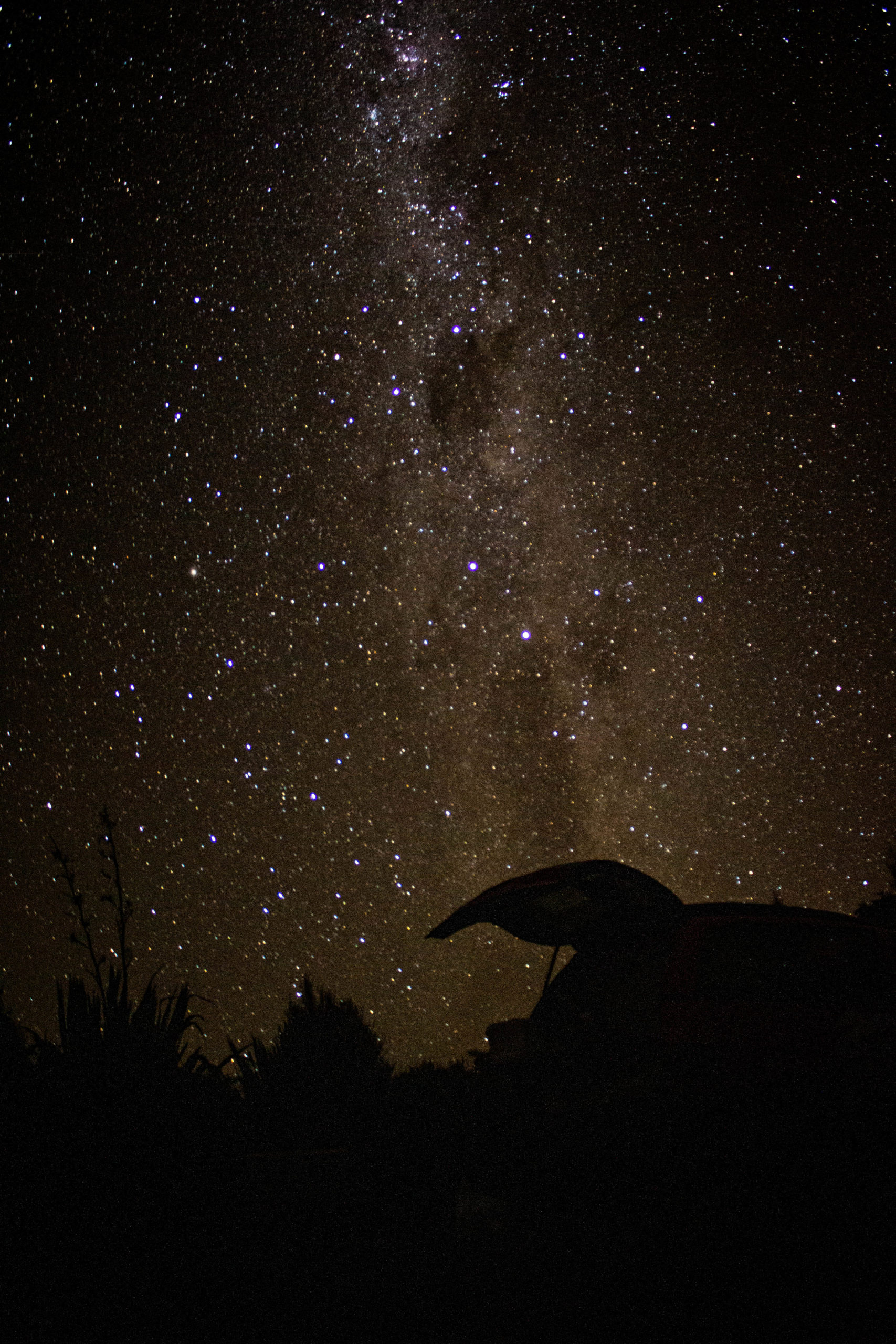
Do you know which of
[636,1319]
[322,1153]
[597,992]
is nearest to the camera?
[636,1319]

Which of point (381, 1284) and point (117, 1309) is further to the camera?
point (381, 1284)

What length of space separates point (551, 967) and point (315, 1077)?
7.28ft

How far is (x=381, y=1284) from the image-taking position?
2566mm

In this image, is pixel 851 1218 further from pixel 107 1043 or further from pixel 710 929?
pixel 107 1043

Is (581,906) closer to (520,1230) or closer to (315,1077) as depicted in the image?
(520,1230)

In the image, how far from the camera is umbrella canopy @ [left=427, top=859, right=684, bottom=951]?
4.33m

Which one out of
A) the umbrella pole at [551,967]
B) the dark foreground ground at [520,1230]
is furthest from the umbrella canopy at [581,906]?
the dark foreground ground at [520,1230]

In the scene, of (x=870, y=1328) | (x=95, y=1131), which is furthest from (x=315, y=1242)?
(x=870, y=1328)

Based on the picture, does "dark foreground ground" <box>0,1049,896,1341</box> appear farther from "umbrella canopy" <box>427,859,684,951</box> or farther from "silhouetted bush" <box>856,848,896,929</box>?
"silhouetted bush" <box>856,848,896,929</box>

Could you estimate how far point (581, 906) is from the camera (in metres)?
4.59

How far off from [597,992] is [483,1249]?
6.70ft

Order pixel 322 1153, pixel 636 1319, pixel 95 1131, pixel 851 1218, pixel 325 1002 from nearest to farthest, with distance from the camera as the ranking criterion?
pixel 636 1319
pixel 851 1218
pixel 95 1131
pixel 322 1153
pixel 325 1002

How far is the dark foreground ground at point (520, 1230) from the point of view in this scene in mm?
2270

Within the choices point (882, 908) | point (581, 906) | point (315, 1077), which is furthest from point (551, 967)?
point (882, 908)
